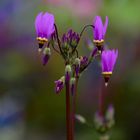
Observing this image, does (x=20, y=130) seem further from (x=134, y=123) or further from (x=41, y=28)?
(x=41, y=28)

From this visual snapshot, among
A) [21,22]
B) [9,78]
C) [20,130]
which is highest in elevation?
[21,22]

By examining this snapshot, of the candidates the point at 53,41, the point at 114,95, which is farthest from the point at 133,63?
the point at 53,41

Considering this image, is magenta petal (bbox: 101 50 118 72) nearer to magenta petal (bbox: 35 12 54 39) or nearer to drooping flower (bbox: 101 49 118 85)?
drooping flower (bbox: 101 49 118 85)

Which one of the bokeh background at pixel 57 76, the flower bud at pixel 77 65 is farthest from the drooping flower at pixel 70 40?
the bokeh background at pixel 57 76

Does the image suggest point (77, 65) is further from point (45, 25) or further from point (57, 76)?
point (57, 76)

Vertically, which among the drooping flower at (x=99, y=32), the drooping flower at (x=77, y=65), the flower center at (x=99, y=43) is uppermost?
the drooping flower at (x=99, y=32)

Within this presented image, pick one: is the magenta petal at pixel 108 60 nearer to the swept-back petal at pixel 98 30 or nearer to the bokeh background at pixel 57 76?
the swept-back petal at pixel 98 30

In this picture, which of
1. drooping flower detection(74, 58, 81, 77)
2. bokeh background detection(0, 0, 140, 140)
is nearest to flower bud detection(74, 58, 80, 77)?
drooping flower detection(74, 58, 81, 77)

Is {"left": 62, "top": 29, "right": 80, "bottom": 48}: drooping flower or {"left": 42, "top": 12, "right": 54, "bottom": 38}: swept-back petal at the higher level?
{"left": 42, "top": 12, "right": 54, "bottom": 38}: swept-back petal
